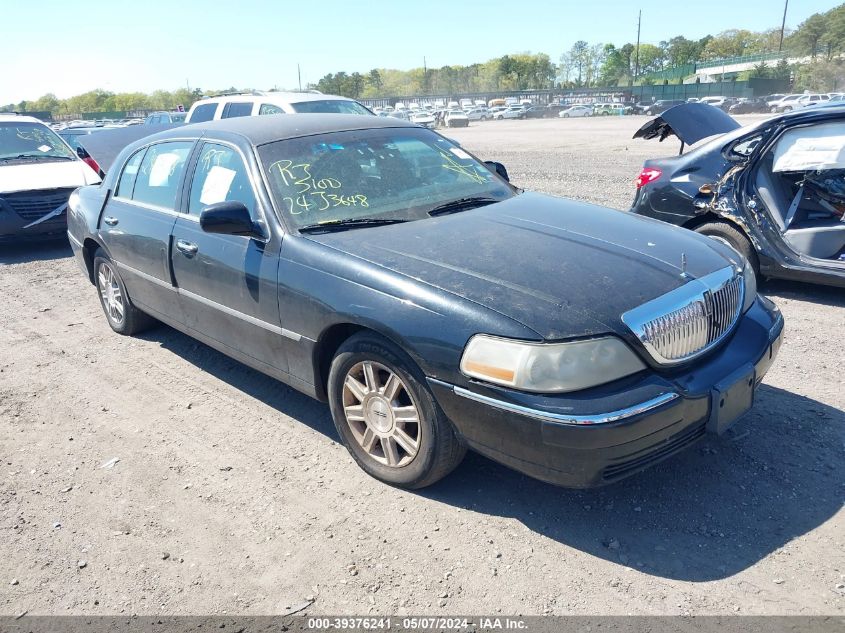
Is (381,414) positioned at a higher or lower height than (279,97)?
lower

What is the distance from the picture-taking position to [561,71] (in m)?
161

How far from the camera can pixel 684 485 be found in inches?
125

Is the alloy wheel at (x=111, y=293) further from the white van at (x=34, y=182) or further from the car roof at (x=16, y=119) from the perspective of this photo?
the car roof at (x=16, y=119)

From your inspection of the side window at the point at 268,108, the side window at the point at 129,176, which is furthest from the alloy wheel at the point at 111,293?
the side window at the point at 268,108

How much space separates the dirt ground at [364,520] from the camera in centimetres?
261

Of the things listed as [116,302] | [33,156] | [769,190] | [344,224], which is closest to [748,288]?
[344,224]

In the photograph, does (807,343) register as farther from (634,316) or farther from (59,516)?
(59,516)

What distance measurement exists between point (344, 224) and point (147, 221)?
182 centimetres

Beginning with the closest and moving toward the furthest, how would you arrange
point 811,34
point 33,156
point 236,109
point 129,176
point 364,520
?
point 364,520, point 129,176, point 33,156, point 236,109, point 811,34

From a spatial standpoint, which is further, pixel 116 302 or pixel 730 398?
pixel 116 302

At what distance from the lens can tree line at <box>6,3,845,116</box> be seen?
304 feet

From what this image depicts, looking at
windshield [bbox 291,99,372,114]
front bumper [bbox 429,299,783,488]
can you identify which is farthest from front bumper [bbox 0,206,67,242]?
front bumper [bbox 429,299,783,488]

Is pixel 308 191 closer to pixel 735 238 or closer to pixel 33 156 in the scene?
pixel 735 238

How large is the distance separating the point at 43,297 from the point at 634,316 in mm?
6458
